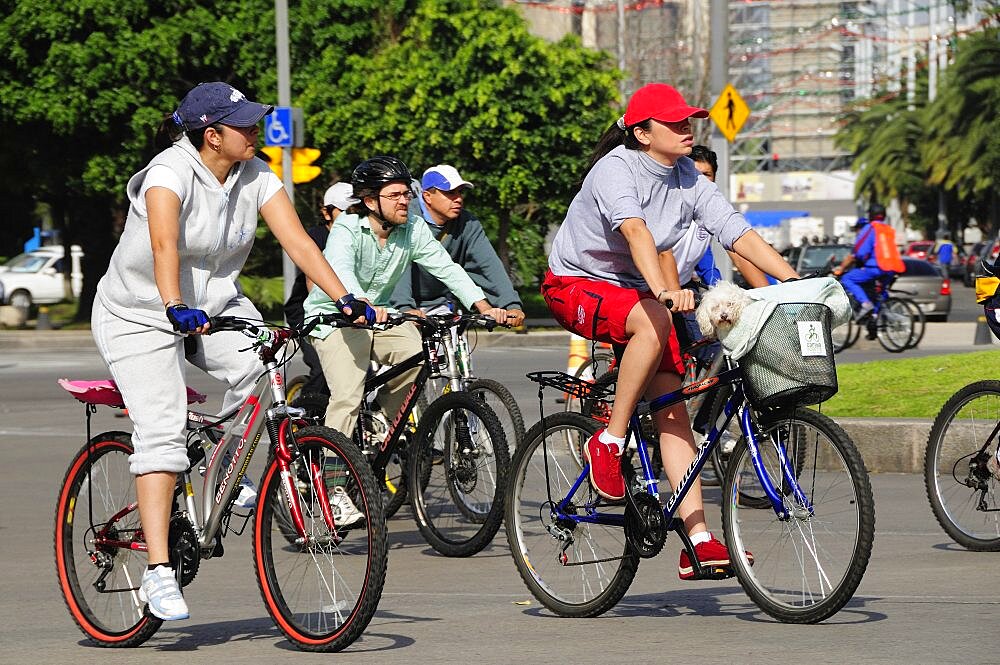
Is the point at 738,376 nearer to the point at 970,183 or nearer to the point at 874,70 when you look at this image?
the point at 970,183

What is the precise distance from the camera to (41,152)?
30.4 meters

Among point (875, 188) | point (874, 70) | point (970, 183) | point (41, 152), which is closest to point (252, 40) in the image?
point (41, 152)

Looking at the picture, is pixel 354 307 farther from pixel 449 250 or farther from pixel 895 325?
pixel 895 325

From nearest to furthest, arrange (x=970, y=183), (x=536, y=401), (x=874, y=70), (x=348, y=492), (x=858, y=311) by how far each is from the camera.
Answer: (x=348, y=492) < (x=536, y=401) < (x=858, y=311) < (x=970, y=183) < (x=874, y=70)

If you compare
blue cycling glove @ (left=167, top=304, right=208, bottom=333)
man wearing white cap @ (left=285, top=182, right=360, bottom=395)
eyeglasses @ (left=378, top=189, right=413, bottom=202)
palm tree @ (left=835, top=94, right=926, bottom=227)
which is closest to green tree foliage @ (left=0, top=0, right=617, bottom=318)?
man wearing white cap @ (left=285, top=182, right=360, bottom=395)

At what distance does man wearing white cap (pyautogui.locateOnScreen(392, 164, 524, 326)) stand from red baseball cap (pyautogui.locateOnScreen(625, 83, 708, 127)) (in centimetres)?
272

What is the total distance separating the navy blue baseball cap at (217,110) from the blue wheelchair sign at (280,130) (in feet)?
43.0

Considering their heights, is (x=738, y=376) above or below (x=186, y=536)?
above

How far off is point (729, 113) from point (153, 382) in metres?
12.3

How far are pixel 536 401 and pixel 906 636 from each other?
9536 mm

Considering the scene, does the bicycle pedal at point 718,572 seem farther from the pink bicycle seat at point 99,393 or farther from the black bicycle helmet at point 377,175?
the black bicycle helmet at point 377,175

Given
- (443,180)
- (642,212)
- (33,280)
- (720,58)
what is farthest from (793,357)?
(33,280)

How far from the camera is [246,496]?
220 inches

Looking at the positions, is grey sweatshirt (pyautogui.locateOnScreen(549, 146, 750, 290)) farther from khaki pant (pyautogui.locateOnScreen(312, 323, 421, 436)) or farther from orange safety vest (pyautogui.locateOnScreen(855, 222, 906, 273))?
orange safety vest (pyautogui.locateOnScreen(855, 222, 906, 273))
